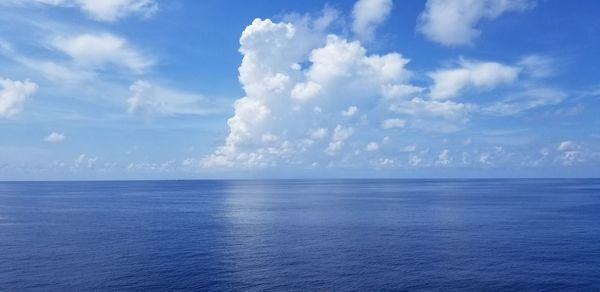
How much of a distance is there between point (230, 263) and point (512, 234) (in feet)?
201

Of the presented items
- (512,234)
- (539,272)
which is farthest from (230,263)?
(512,234)

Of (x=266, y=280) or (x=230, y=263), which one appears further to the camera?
(x=230, y=263)

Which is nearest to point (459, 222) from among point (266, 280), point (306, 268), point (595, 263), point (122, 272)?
point (595, 263)

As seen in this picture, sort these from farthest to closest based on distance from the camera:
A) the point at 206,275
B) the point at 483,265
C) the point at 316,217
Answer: the point at 316,217, the point at 483,265, the point at 206,275

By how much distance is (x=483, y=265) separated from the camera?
6681cm

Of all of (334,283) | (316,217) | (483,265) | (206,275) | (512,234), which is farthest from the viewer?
(316,217)

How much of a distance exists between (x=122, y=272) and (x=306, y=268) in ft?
85.7

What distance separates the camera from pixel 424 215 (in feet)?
441

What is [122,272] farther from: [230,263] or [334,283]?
[334,283]

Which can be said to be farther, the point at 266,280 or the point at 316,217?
the point at 316,217

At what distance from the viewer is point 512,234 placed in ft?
309

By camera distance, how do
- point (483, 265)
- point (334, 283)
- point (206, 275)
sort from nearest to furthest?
point (334, 283) → point (206, 275) → point (483, 265)

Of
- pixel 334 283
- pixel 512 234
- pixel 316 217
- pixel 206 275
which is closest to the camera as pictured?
pixel 334 283

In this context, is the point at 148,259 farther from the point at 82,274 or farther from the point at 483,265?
the point at 483,265
